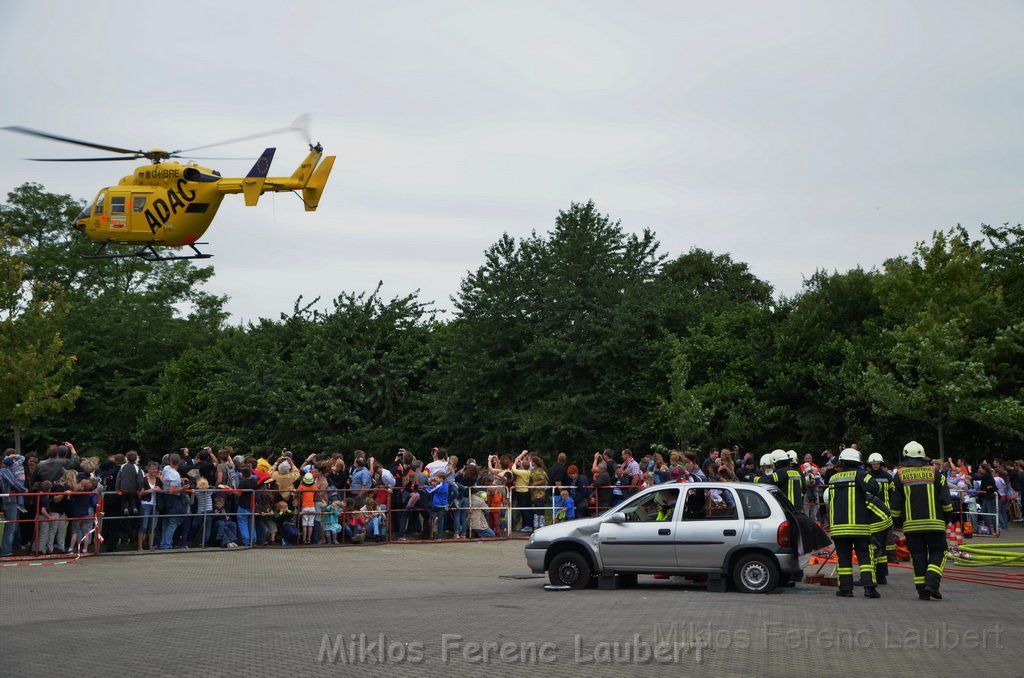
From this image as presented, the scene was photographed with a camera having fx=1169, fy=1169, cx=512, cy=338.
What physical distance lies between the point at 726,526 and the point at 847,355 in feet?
96.9

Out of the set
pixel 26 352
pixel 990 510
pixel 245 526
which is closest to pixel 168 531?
pixel 245 526

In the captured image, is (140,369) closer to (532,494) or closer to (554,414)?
(554,414)

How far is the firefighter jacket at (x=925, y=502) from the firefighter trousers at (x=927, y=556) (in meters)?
0.10

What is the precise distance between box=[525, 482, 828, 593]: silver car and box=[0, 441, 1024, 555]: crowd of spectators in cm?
799

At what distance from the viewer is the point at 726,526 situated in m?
15.6

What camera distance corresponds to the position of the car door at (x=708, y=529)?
15602 mm

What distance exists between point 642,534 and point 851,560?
8.99 ft

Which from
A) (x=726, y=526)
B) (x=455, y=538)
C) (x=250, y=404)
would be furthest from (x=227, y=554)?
(x=250, y=404)

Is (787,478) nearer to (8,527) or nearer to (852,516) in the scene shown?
(852,516)

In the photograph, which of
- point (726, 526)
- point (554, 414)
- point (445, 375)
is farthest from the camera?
point (445, 375)

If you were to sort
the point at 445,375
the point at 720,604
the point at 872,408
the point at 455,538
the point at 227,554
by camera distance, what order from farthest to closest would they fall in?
the point at 445,375 → the point at 872,408 → the point at 455,538 → the point at 227,554 → the point at 720,604

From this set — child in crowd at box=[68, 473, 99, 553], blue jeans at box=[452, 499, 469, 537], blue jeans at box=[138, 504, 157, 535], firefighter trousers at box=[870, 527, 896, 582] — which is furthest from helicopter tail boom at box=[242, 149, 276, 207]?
firefighter trousers at box=[870, 527, 896, 582]

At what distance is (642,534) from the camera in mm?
15898

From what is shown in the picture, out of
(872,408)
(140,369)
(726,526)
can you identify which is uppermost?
(140,369)
